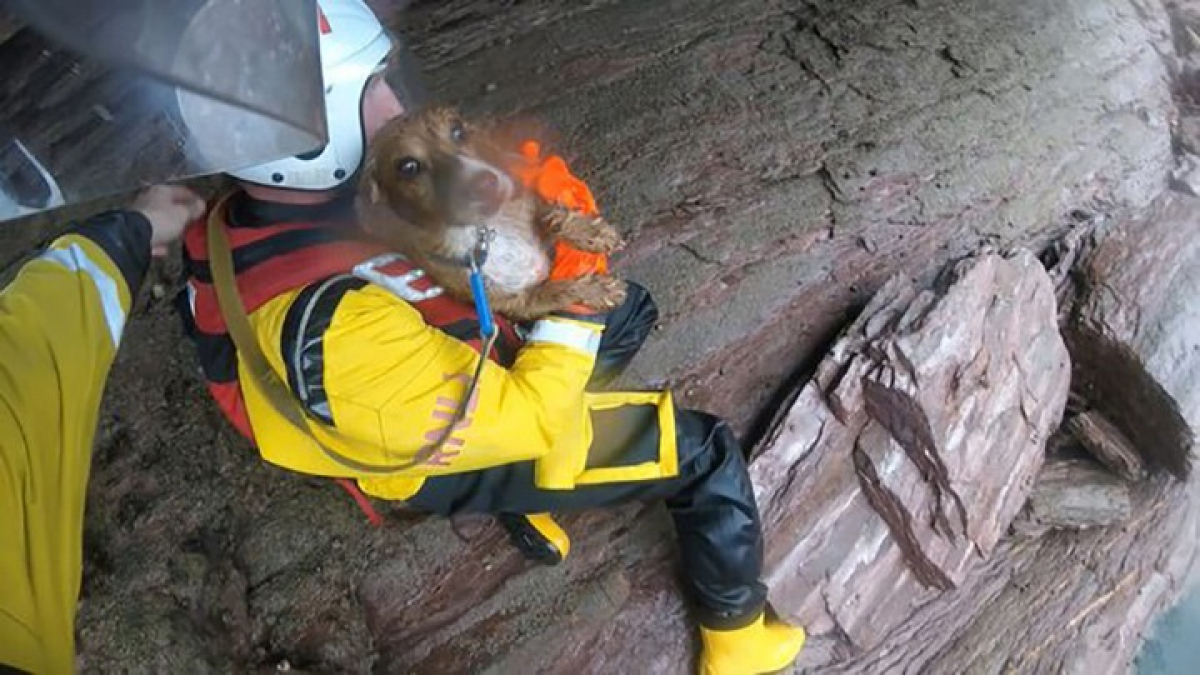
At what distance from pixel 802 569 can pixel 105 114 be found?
199 cm

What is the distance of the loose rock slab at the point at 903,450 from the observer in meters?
2.84

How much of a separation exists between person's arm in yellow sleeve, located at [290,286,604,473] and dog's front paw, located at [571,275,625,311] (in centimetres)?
4

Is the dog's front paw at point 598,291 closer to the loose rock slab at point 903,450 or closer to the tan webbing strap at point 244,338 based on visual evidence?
the tan webbing strap at point 244,338

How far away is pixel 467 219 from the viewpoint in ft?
6.54

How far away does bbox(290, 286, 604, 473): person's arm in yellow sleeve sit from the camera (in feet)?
6.09

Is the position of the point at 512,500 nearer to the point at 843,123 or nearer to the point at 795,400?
the point at 795,400

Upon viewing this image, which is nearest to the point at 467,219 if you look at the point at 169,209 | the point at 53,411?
the point at 169,209

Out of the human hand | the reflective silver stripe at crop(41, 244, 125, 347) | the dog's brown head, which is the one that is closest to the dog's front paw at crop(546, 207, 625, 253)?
the dog's brown head

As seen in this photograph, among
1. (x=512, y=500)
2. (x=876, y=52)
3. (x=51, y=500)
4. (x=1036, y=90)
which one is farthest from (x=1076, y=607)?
(x=51, y=500)

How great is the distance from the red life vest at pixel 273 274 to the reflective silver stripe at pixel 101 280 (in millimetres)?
216

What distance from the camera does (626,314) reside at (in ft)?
8.51

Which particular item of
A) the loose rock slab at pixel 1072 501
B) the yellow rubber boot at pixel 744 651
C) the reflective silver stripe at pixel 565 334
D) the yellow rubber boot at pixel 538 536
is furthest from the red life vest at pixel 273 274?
the loose rock slab at pixel 1072 501

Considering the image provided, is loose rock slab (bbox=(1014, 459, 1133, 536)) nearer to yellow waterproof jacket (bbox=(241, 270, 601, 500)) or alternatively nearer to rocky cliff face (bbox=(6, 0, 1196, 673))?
rocky cliff face (bbox=(6, 0, 1196, 673))

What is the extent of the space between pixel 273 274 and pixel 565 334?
55cm
